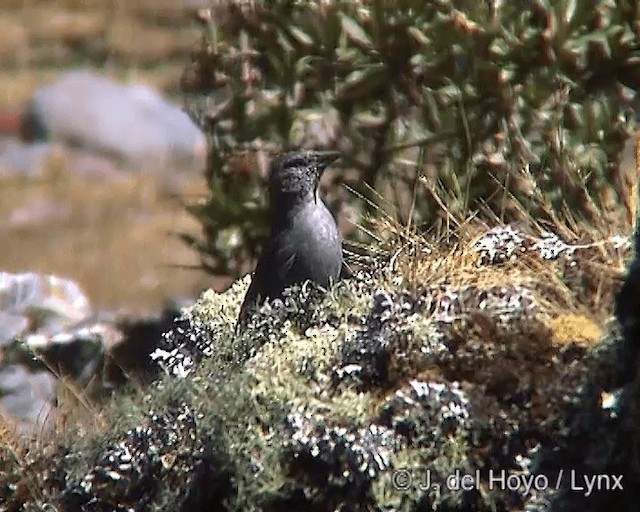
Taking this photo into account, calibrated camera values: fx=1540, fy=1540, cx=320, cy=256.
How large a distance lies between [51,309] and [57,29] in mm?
6537

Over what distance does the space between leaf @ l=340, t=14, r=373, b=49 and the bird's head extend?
108 cm

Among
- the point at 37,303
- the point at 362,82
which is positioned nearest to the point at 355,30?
the point at 362,82

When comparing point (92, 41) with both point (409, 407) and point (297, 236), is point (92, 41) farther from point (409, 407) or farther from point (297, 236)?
point (409, 407)

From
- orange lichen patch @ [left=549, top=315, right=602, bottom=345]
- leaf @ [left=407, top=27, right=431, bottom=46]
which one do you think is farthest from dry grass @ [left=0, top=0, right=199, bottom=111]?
orange lichen patch @ [left=549, top=315, right=602, bottom=345]

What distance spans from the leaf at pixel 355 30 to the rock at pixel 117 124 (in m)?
5.15

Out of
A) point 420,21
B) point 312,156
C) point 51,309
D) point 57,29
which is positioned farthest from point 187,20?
point 312,156

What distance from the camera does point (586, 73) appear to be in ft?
17.6

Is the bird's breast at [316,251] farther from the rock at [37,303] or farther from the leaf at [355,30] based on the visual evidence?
the rock at [37,303]

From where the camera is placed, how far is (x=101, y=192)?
10234 millimetres

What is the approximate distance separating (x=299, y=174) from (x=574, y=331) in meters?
1.01

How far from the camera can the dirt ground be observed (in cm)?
875

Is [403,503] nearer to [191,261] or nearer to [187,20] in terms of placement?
[191,261]

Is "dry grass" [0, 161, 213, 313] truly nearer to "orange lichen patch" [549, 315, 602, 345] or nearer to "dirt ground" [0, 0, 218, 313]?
"dirt ground" [0, 0, 218, 313]

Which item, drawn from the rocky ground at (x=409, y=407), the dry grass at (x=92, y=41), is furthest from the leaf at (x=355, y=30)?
the dry grass at (x=92, y=41)
